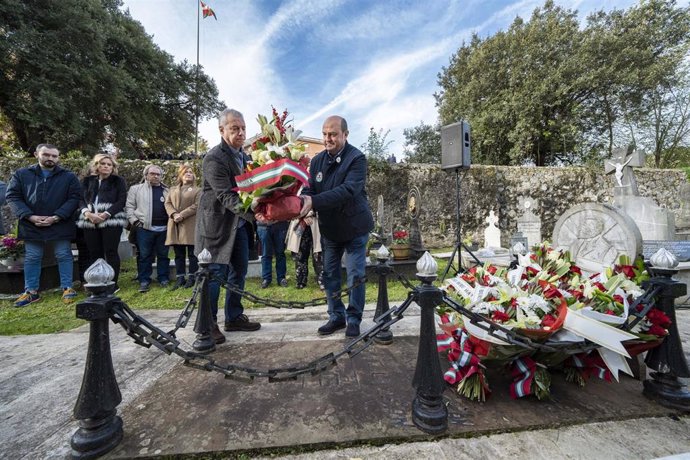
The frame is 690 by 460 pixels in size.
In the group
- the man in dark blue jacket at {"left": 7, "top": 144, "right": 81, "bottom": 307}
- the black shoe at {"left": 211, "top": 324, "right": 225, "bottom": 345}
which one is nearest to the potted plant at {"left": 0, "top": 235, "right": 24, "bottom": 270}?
the man in dark blue jacket at {"left": 7, "top": 144, "right": 81, "bottom": 307}

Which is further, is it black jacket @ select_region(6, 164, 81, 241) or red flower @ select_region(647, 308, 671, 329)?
black jacket @ select_region(6, 164, 81, 241)

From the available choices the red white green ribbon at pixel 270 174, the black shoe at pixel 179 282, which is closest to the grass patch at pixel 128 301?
the black shoe at pixel 179 282

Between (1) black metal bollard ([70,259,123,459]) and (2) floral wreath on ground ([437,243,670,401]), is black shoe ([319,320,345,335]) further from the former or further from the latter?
(1) black metal bollard ([70,259,123,459])

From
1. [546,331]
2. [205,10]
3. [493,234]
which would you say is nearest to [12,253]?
[546,331]

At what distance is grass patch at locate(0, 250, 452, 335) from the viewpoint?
348cm

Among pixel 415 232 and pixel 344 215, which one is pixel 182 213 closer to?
pixel 344 215

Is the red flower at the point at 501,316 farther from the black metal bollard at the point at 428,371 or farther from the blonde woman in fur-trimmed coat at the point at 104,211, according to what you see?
the blonde woman in fur-trimmed coat at the point at 104,211

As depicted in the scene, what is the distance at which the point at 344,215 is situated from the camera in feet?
9.33

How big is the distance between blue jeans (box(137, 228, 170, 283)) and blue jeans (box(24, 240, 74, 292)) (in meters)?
0.88

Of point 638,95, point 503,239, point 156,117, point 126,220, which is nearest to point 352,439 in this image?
point 126,220

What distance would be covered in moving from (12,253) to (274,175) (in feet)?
18.1

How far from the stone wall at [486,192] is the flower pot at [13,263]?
809 cm

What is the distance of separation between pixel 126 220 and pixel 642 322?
598 cm

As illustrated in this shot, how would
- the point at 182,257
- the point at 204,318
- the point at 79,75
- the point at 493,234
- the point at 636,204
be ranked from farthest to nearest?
the point at 79,75 < the point at 493,234 < the point at 636,204 < the point at 182,257 < the point at 204,318
